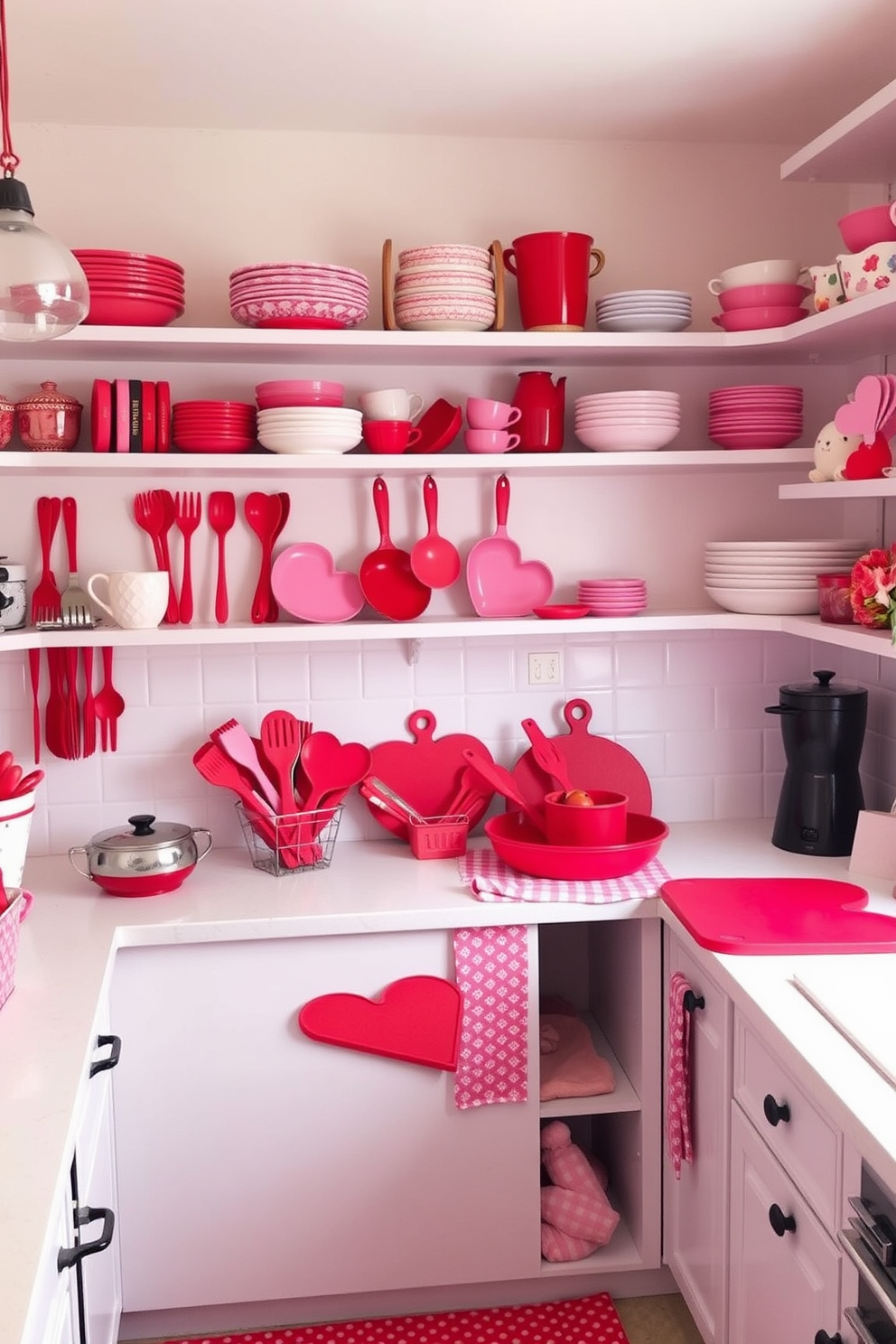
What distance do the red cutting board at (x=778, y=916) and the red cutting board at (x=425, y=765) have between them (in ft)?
1.98

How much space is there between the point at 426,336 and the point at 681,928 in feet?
4.10

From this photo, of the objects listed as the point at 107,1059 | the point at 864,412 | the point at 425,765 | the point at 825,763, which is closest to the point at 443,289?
the point at 864,412

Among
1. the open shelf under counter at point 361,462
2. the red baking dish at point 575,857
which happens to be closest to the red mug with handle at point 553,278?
the open shelf under counter at point 361,462

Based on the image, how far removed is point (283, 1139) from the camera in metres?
2.29

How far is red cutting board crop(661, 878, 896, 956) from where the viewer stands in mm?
1972

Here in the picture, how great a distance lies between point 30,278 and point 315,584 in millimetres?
1258

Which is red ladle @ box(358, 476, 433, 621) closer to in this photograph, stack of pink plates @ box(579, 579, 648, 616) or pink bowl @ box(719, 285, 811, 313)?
stack of pink plates @ box(579, 579, 648, 616)

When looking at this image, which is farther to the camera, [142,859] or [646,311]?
[646,311]

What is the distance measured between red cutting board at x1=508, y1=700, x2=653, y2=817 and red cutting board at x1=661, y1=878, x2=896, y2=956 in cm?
43

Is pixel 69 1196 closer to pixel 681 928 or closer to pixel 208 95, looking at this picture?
pixel 681 928

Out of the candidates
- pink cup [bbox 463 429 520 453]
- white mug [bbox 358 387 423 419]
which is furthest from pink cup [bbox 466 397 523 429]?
white mug [bbox 358 387 423 419]

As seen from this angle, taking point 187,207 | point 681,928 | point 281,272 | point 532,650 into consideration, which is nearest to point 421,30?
point 281,272

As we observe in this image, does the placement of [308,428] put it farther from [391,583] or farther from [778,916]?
[778,916]

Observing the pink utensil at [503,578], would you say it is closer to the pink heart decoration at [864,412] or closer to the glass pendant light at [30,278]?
the pink heart decoration at [864,412]
